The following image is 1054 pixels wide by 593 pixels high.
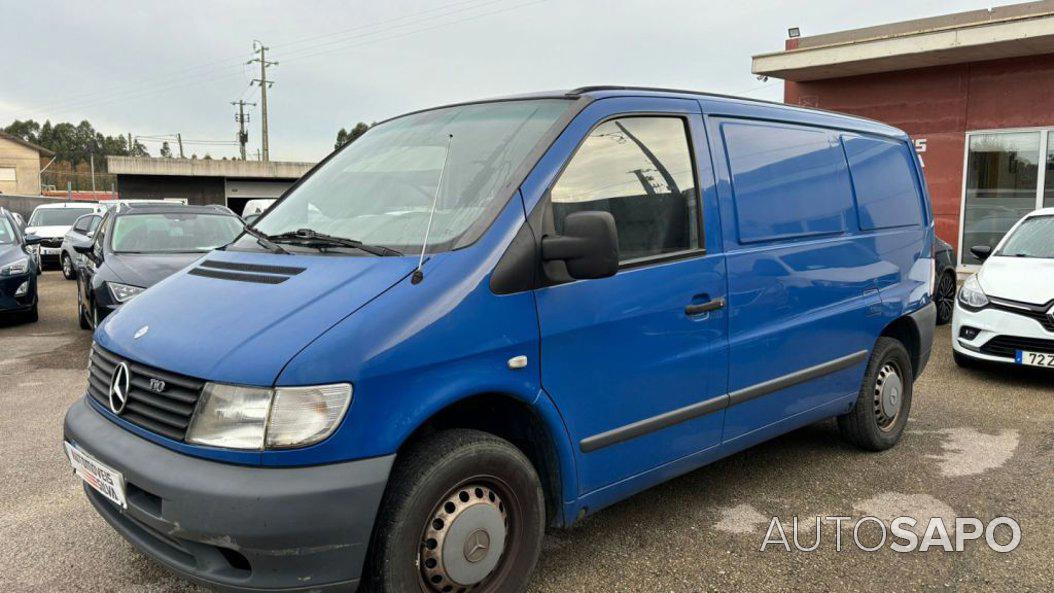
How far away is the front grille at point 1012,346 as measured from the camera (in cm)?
594

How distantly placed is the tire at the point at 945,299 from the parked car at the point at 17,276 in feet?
36.9

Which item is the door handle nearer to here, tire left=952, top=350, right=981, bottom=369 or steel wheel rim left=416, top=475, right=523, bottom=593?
steel wheel rim left=416, top=475, right=523, bottom=593

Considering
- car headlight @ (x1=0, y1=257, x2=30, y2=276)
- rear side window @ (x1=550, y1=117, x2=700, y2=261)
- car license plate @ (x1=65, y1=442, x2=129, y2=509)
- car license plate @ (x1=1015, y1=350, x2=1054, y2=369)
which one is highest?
rear side window @ (x1=550, y1=117, x2=700, y2=261)

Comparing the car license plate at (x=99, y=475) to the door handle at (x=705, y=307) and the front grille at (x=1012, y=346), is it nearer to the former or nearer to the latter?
the door handle at (x=705, y=307)

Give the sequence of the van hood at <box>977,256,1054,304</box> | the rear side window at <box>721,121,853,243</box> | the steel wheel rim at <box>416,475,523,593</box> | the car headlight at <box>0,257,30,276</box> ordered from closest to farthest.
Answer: the steel wheel rim at <box>416,475,523,593</box>, the rear side window at <box>721,121,853,243</box>, the van hood at <box>977,256,1054,304</box>, the car headlight at <box>0,257,30,276</box>

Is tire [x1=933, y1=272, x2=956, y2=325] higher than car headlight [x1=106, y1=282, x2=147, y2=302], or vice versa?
car headlight [x1=106, y1=282, x2=147, y2=302]

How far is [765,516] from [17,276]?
9220 millimetres

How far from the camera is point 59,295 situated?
12.9 m

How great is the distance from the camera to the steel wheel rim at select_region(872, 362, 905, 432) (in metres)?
4.49

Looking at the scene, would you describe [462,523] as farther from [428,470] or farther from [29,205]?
[29,205]

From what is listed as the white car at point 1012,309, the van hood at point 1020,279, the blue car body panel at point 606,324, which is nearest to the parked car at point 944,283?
the white car at point 1012,309

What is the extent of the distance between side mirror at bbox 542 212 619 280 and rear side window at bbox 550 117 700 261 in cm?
17

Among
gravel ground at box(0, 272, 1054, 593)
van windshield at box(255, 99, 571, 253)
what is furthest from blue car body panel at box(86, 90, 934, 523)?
gravel ground at box(0, 272, 1054, 593)

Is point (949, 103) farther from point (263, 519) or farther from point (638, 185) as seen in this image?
point (263, 519)
